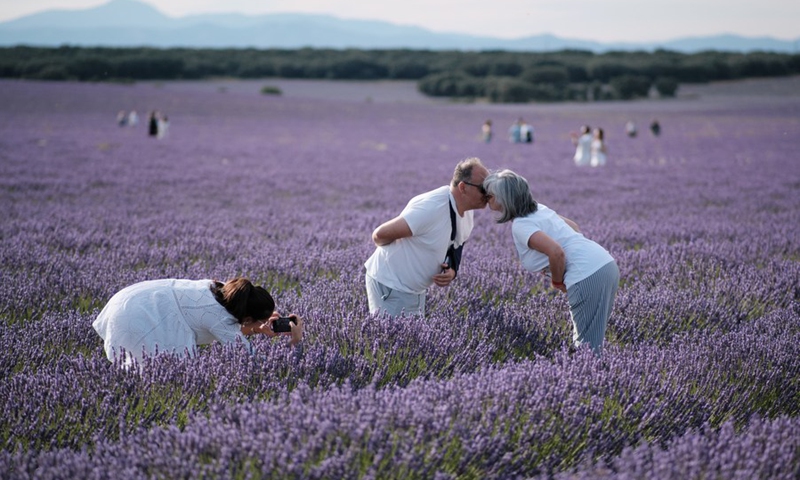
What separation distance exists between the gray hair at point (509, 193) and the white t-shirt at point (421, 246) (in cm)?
31

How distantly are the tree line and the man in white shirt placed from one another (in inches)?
2245

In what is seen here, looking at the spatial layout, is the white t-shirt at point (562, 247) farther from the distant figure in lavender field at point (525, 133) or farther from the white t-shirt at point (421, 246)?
the distant figure in lavender field at point (525, 133)

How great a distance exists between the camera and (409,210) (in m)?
3.29

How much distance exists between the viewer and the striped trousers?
122 inches

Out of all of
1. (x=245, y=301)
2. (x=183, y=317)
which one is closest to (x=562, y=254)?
(x=245, y=301)

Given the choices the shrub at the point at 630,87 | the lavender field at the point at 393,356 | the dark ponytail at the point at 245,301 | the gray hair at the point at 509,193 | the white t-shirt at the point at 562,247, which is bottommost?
the lavender field at the point at 393,356

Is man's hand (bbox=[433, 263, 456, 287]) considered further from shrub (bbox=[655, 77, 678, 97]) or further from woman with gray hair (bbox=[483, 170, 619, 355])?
shrub (bbox=[655, 77, 678, 97])

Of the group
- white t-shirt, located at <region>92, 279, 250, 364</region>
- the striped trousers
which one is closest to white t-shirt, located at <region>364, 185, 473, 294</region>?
the striped trousers

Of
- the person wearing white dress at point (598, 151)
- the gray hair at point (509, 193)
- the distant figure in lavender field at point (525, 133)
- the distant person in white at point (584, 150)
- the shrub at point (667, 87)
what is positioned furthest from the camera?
the shrub at point (667, 87)

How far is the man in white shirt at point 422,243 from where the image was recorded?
3.24 metres

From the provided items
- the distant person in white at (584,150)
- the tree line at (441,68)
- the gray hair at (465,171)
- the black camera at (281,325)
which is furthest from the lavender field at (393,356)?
the tree line at (441,68)

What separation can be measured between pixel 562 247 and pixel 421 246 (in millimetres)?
689

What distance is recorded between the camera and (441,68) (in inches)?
3216

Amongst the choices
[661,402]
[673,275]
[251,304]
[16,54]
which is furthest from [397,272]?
[16,54]
